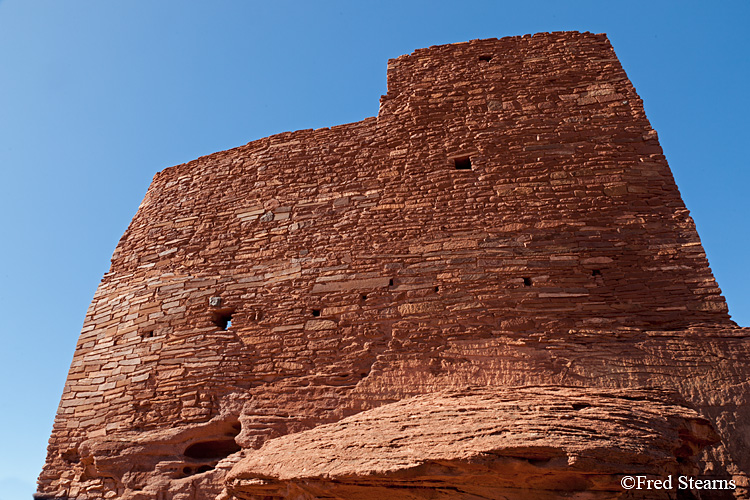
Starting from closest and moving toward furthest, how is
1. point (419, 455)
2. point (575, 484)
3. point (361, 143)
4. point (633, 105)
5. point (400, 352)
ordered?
point (575, 484) → point (419, 455) → point (400, 352) → point (633, 105) → point (361, 143)

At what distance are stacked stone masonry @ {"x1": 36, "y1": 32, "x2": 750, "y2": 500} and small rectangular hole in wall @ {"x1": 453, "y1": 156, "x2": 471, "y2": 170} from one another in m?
0.07

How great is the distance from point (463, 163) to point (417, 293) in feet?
6.51

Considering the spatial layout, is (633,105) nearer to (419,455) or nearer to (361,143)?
(361,143)

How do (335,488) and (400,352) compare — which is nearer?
(335,488)

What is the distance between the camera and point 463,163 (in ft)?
23.5

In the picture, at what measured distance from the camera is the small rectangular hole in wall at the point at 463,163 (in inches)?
280

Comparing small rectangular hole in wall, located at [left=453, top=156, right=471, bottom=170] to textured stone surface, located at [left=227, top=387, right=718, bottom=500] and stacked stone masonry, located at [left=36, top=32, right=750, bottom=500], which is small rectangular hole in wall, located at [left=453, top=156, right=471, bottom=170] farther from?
textured stone surface, located at [left=227, top=387, right=718, bottom=500]

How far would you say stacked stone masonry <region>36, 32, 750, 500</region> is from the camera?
5359mm

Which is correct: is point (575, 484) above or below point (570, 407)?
below

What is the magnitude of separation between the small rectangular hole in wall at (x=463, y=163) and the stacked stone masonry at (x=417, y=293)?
73 mm

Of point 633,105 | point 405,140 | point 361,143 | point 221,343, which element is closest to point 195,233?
point 221,343

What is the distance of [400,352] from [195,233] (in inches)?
142

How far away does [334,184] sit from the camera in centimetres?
739

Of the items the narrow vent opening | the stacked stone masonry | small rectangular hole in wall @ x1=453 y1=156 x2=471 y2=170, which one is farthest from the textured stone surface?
small rectangular hole in wall @ x1=453 y1=156 x2=471 y2=170
